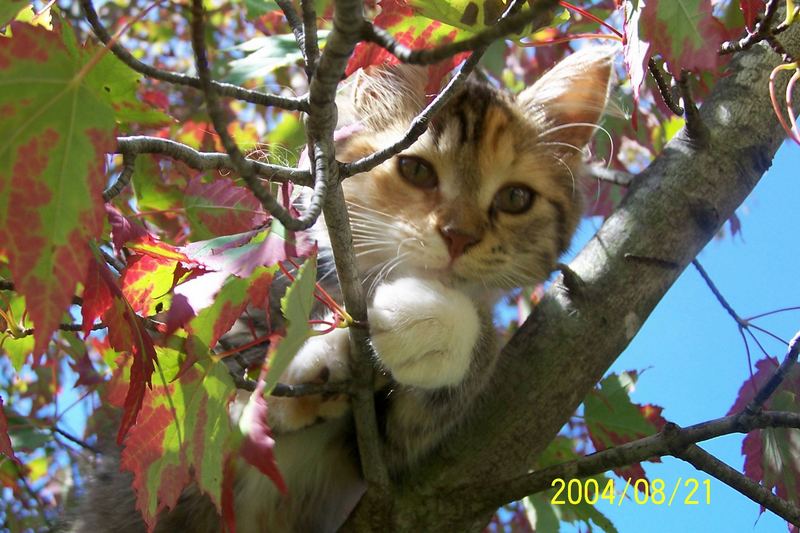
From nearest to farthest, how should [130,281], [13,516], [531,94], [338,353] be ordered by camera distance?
[130,281], [338,353], [531,94], [13,516]

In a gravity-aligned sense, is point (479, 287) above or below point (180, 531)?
above

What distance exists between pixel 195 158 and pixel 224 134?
0.32 m

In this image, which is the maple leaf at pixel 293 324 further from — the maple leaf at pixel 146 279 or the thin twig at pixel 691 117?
the thin twig at pixel 691 117

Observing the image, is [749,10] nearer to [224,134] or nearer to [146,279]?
[224,134]

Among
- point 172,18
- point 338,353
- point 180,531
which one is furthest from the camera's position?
point 172,18

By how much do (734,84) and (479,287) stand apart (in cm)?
85

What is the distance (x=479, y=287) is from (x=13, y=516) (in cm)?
215

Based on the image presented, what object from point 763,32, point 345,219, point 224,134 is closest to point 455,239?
point 345,219

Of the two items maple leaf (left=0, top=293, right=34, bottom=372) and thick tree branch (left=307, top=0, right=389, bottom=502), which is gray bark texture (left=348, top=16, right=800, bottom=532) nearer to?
thick tree branch (left=307, top=0, right=389, bottom=502)

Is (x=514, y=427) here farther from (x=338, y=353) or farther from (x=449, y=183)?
(x=449, y=183)

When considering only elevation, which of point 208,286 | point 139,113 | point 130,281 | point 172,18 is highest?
point 172,18

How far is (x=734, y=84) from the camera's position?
1.89 meters

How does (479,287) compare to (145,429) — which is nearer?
(145,429)

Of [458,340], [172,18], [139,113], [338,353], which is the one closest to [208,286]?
[139,113]
